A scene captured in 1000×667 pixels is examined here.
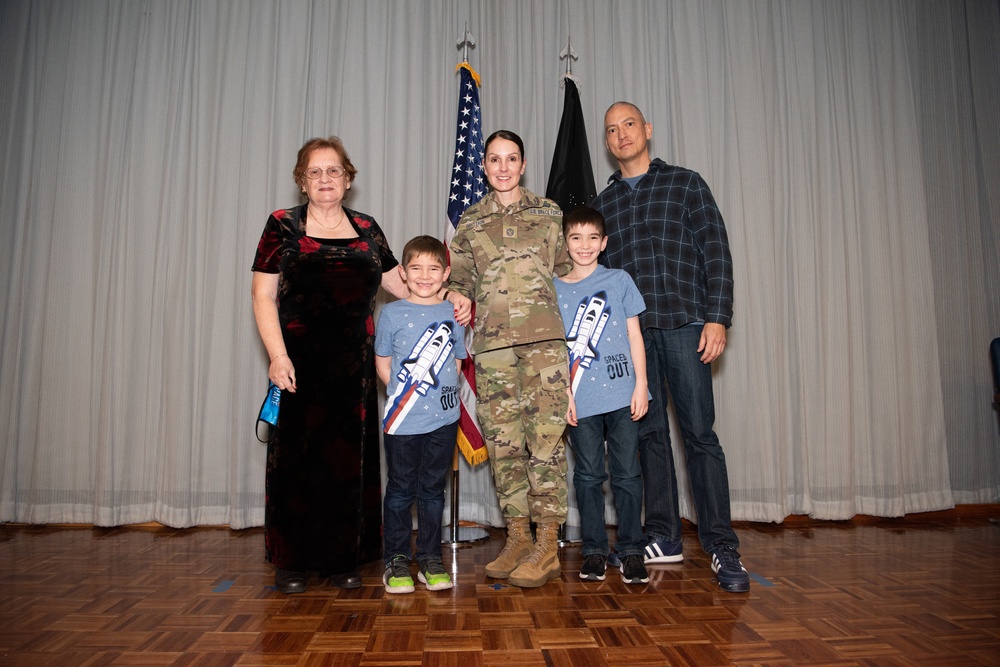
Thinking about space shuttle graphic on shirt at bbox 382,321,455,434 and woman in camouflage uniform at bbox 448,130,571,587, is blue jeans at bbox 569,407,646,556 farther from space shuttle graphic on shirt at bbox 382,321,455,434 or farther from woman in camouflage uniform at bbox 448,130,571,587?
space shuttle graphic on shirt at bbox 382,321,455,434

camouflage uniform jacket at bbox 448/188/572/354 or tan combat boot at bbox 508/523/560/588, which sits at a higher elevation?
camouflage uniform jacket at bbox 448/188/572/354

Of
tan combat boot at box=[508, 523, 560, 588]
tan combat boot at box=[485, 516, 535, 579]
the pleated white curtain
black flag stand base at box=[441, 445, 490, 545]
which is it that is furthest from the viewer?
the pleated white curtain

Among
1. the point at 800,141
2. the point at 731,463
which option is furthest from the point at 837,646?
the point at 800,141

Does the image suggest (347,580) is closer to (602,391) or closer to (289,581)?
(289,581)

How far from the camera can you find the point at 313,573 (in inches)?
86.7

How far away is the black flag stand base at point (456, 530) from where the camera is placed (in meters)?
2.57

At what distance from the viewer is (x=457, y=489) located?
258 centimetres

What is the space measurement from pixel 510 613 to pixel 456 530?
88 centimetres

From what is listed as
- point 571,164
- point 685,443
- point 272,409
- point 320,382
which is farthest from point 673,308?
point 272,409

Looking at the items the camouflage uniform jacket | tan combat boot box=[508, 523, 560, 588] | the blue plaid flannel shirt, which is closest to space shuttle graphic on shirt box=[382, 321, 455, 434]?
the camouflage uniform jacket

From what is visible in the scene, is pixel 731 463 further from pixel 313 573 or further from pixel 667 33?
pixel 667 33

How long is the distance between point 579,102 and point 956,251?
7.46ft

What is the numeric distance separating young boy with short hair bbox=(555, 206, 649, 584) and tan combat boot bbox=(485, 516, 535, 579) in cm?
21

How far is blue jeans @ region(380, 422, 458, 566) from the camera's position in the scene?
202cm
